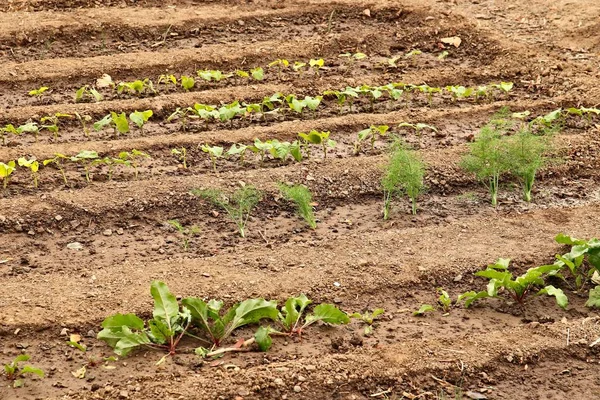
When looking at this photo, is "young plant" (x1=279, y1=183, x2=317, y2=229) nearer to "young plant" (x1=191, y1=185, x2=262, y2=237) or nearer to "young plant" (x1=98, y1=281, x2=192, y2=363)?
"young plant" (x1=191, y1=185, x2=262, y2=237)

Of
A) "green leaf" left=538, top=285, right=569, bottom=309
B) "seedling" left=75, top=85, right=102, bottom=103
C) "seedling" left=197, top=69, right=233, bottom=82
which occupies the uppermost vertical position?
"seedling" left=197, top=69, right=233, bottom=82

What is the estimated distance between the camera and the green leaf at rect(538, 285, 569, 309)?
4.99 metres

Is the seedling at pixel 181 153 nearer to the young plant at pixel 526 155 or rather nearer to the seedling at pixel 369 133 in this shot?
the seedling at pixel 369 133

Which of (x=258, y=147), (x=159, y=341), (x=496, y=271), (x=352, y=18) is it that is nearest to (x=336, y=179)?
(x=258, y=147)

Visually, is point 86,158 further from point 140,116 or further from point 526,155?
point 526,155

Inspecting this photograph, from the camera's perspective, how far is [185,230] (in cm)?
591

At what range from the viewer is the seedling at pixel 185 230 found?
578cm

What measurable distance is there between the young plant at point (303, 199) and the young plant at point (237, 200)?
0.20 metres

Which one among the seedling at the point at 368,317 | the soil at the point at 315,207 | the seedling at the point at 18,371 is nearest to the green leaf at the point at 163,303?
the soil at the point at 315,207

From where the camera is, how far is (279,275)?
17.3 feet

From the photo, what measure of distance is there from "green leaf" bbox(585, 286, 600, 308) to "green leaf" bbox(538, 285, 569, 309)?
0.40 ft

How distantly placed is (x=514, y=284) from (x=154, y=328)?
1.85 metres

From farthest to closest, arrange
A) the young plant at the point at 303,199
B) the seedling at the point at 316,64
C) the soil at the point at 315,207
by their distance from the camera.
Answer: the seedling at the point at 316,64
the young plant at the point at 303,199
the soil at the point at 315,207

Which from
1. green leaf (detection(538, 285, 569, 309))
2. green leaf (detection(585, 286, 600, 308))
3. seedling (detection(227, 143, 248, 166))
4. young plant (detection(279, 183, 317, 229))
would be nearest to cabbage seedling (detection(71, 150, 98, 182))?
seedling (detection(227, 143, 248, 166))
